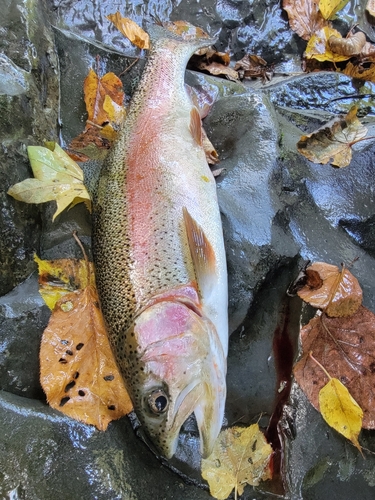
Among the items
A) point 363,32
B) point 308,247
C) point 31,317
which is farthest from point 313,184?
point 363,32

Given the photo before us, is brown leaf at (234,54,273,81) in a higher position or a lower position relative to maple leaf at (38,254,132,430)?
higher

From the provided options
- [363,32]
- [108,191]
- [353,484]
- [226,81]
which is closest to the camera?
[353,484]

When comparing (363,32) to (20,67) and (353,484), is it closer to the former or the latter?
(20,67)

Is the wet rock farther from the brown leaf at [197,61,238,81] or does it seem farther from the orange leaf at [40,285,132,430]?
the brown leaf at [197,61,238,81]

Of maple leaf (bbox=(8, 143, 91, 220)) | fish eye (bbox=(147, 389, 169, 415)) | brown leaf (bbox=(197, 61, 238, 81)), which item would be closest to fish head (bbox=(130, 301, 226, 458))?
fish eye (bbox=(147, 389, 169, 415))

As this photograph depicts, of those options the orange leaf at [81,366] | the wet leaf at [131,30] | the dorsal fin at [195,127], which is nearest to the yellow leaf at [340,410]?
the orange leaf at [81,366]

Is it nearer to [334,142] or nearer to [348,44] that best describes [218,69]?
[348,44]

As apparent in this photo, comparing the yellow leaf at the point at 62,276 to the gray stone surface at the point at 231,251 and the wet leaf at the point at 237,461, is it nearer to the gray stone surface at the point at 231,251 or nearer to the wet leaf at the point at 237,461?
the gray stone surface at the point at 231,251
